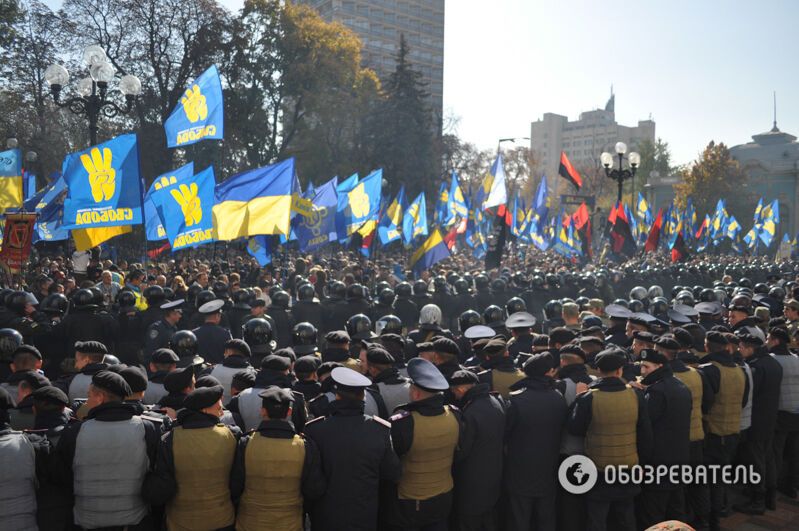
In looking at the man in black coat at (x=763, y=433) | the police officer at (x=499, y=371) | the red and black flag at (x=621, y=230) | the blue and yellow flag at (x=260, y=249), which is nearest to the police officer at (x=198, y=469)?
the police officer at (x=499, y=371)

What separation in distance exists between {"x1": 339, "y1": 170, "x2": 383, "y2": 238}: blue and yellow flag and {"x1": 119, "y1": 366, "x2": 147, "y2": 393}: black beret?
12918mm

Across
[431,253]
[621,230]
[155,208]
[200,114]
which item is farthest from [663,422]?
[621,230]

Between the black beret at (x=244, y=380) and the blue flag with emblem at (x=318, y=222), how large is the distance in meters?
10.3

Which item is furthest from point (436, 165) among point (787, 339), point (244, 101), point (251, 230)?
point (787, 339)

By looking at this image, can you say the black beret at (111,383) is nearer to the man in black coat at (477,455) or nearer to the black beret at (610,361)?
the man in black coat at (477,455)

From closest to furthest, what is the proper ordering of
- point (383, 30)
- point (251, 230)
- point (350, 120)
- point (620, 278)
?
point (251, 230) < point (620, 278) < point (350, 120) < point (383, 30)

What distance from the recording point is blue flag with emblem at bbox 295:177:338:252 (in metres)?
15.6

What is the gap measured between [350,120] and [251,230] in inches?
1388

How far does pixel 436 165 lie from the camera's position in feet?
148

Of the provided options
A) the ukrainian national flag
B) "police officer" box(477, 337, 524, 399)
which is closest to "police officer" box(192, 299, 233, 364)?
"police officer" box(477, 337, 524, 399)

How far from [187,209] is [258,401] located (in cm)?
678

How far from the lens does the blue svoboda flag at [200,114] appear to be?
11.1 m

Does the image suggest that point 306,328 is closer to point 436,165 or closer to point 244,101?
point 244,101

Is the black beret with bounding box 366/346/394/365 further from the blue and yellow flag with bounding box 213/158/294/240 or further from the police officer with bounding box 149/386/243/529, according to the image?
the blue and yellow flag with bounding box 213/158/294/240
